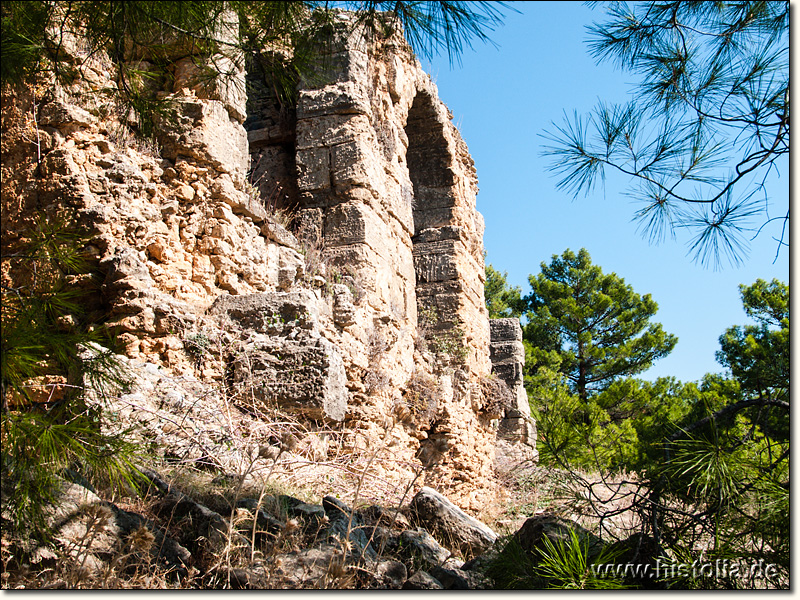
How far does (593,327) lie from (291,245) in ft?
43.4

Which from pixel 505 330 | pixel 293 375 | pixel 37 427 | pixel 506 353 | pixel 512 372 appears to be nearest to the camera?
pixel 37 427

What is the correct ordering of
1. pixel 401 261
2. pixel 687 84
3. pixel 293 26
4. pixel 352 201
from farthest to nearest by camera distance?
1. pixel 401 261
2. pixel 352 201
3. pixel 687 84
4. pixel 293 26

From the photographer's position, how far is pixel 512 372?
1007 centimetres

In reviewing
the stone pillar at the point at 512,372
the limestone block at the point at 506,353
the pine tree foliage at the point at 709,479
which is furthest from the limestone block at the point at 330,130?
the limestone block at the point at 506,353

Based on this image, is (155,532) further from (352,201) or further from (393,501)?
(352,201)

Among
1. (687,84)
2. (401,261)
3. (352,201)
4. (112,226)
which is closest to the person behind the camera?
(687,84)

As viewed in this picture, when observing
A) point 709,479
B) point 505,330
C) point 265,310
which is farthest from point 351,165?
point 505,330

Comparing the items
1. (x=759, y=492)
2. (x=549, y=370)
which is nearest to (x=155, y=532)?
(x=759, y=492)

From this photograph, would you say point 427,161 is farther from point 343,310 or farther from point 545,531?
point 545,531

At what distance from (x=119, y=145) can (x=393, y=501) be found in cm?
298

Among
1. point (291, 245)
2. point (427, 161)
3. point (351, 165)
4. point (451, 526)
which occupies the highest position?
point (427, 161)

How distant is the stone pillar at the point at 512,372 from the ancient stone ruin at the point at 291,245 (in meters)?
1.34

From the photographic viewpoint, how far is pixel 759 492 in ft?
7.52

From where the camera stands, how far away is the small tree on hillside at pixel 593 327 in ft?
55.4
